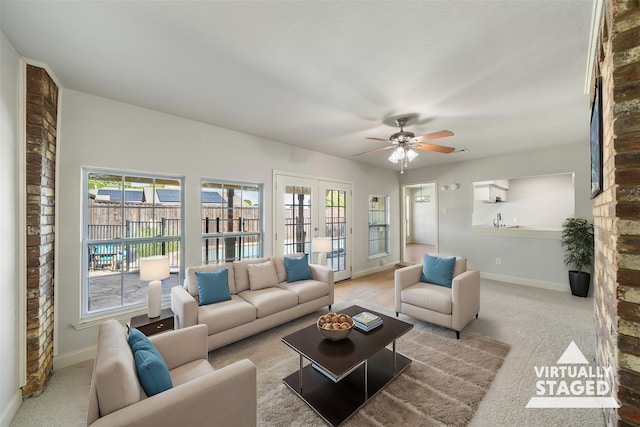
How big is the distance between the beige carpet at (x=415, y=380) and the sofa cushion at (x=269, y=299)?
0.31 m

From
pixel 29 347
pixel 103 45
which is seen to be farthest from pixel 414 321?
pixel 103 45

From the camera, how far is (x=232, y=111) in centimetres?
Answer: 297

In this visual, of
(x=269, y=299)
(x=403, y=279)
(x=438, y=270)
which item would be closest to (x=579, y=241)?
(x=438, y=270)

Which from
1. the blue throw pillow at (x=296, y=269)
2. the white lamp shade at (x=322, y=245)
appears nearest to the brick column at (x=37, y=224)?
the blue throw pillow at (x=296, y=269)

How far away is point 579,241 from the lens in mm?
4039

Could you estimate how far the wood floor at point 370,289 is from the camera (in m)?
4.11

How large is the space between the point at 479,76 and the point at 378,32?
112cm

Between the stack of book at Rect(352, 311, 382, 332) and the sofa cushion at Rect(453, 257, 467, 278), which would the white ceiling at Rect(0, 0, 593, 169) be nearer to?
the sofa cushion at Rect(453, 257, 467, 278)

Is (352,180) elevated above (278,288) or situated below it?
above

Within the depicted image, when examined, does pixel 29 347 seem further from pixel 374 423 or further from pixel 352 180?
pixel 352 180

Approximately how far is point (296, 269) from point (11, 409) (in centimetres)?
265

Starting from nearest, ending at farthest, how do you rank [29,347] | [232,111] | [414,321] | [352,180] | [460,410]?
[460,410] → [29,347] → [232,111] → [414,321] → [352,180]

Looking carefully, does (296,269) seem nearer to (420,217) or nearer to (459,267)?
(459,267)

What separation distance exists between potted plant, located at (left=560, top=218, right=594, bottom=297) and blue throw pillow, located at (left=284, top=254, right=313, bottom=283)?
4.35 m
